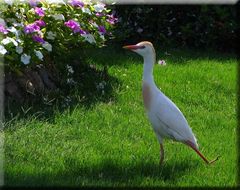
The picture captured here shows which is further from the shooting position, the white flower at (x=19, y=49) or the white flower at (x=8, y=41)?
the white flower at (x=19, y=49)

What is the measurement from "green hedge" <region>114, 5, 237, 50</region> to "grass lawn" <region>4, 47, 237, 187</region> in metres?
1.41

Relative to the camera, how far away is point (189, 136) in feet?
17.5

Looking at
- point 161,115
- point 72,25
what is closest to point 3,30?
point 72,25

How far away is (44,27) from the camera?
6.68 metres

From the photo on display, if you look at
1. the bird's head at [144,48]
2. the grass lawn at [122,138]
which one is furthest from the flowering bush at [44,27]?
the bird's head at [144,48]

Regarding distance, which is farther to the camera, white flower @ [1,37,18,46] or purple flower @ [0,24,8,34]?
purple flower @ [0,24,8,34]

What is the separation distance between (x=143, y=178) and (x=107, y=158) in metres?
0.43

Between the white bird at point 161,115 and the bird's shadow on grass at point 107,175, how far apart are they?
144mm

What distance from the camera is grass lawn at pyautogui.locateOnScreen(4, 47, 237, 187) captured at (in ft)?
16.9

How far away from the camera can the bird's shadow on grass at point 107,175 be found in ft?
16.3

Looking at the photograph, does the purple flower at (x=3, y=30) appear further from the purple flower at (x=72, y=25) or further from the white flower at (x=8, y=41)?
the purple flower at (x=72, y=25)

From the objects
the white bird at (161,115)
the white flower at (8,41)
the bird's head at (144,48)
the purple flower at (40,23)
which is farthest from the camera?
the purple flower at (40,23)

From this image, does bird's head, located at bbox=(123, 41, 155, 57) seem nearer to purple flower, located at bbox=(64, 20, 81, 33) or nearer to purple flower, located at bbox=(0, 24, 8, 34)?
purple flower, located at bbox=(0, 24, 8, 34)

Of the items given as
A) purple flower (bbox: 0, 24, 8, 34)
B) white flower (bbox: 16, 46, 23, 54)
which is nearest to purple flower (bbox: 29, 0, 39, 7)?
purple flower (bbox: 0, 24, 8, 34)
